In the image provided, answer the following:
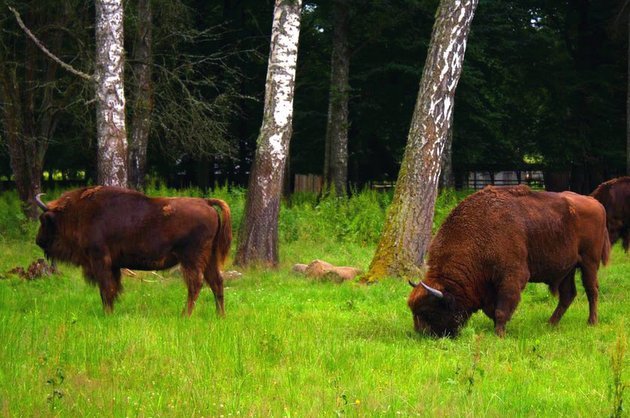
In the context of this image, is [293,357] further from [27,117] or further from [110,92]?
[27,117]

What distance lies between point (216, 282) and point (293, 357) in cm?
292

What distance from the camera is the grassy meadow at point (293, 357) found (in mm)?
5832

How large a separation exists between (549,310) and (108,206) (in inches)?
237

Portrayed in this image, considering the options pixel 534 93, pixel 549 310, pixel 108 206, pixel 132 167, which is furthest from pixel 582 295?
pixel 534 93

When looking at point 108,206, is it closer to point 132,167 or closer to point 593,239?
point 593,239

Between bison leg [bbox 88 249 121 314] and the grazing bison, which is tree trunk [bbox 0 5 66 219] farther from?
the grazing bison

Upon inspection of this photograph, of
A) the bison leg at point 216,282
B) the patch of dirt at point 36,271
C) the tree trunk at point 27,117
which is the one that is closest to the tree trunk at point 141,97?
the tree trunk at point 27,117

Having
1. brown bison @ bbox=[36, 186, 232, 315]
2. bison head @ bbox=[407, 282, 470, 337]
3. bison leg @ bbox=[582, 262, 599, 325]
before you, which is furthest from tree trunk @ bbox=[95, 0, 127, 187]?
bison leg @ bbox=[582, 262, 599, 325]

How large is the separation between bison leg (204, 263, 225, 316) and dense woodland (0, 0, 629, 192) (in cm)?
1307

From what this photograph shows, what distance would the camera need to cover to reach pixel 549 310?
436 inches

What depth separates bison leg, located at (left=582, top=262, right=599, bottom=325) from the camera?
33.1 ft

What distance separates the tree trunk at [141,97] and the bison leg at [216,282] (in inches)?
494

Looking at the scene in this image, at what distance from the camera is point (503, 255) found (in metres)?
9.30

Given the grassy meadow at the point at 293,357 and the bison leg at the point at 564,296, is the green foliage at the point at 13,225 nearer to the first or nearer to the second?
the grassy meadow at the point at 293,357
